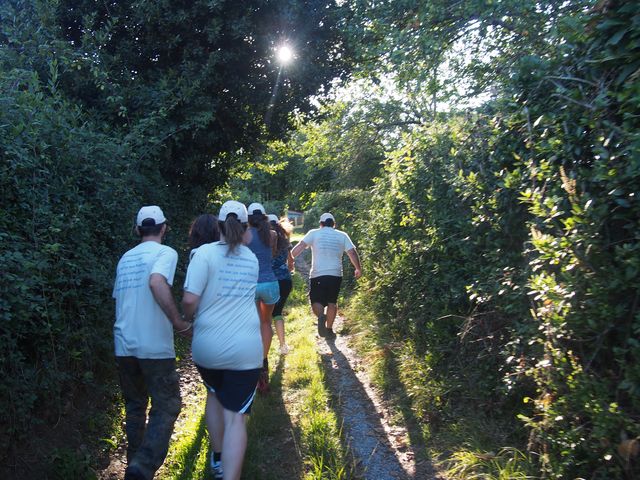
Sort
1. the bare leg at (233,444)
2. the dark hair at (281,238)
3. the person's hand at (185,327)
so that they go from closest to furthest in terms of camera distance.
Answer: the bare leg at (233,444), the person's hand at (185,327), the dark hair at (281,238)

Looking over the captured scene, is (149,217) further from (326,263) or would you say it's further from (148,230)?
(326,263)

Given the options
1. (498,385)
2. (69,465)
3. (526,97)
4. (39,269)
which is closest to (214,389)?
(69,465)

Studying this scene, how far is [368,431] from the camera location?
5.19 meters

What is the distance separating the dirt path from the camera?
173 inches

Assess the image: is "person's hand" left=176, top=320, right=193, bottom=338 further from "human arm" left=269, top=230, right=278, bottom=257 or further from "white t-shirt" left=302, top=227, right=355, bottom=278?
"white t-shirt" left=302, top=227, right=355, bottom=278

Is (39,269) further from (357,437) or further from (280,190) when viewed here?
(280,190)

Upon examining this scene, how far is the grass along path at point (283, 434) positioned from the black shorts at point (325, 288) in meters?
1.31

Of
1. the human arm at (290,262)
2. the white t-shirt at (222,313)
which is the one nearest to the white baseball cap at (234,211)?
the white t-shirt at (222,313)

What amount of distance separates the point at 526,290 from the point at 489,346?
3.05 feet

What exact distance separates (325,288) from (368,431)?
10.1ft

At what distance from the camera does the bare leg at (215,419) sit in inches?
155

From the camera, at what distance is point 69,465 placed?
Answer: 3.86m

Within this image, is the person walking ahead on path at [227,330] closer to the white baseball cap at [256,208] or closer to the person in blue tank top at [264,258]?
the person in blue tank top at [264,258]

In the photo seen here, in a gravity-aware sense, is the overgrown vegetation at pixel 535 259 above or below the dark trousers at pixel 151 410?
above
